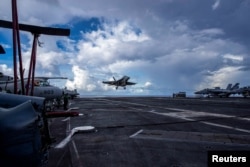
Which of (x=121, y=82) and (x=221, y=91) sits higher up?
(x=121, y=82)

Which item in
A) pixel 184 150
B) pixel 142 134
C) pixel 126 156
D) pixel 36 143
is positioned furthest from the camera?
pixel 142 134

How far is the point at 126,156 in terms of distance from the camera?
6.93 m

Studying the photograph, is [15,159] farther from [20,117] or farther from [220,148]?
[220,148]

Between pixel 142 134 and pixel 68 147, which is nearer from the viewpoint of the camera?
pixel 68 147

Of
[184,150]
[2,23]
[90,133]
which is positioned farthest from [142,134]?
[2,23]

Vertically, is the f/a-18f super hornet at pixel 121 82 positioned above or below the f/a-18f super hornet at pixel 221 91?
above

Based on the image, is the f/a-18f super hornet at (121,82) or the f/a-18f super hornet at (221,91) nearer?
the f/a-18f super hornet at (221,91)

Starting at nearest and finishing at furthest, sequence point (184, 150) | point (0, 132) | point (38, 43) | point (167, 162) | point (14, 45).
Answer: point (0, 132) < point (14, 45) < point (167, 162) < point (184, 150) < point (38, 43)

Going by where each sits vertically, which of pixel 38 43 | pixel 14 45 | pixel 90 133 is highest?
pixel 38 43

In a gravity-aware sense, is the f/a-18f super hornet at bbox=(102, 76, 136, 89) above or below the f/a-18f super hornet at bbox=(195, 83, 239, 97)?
above

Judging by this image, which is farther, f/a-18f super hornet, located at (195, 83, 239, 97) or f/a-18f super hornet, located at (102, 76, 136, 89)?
f/a-18f super hornet, located at (102, 76, 136, 89)

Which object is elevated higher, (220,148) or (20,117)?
(20,117)

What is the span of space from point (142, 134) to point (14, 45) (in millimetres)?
6778

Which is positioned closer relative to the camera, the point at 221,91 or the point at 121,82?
the point at 221,91
